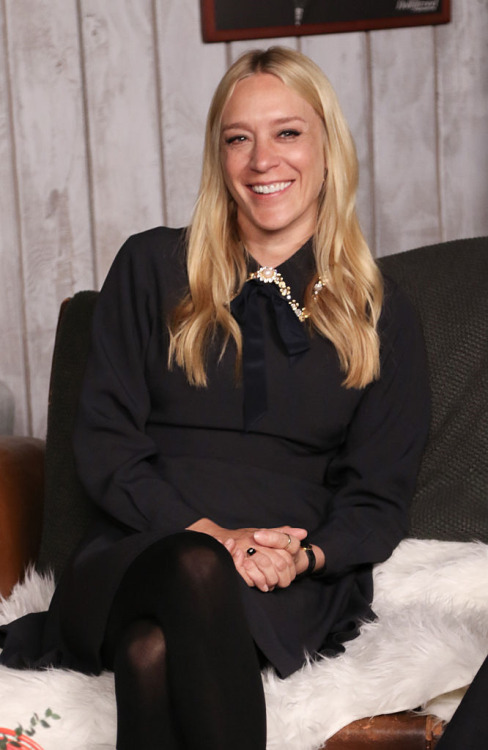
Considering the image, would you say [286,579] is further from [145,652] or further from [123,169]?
[123,169]

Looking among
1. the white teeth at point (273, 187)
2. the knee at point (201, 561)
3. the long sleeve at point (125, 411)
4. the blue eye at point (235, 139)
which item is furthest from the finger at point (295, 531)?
the blue eye at point (235, 139)

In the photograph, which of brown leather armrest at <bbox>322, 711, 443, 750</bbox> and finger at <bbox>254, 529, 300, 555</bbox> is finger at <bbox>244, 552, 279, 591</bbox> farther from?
brown leather armrest at <bbox>322, 711, 443, 750</bbox>

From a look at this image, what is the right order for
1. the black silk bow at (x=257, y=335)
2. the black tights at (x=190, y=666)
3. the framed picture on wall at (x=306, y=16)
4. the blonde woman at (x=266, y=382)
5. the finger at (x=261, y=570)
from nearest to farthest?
the black tights at (x=190, y=666) < the finger at (x=261, y=570) < the blonde woman at (x=266, y=382) < the black silk bow at (x=257, y=335) < the framed picture on wall at (x=306, y=16)

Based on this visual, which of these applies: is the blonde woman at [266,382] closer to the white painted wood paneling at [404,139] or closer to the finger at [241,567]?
the finger at [241,567]

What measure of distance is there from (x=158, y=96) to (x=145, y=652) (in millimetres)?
1677

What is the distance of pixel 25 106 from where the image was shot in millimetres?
2535

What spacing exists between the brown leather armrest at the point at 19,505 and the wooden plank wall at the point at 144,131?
62cm

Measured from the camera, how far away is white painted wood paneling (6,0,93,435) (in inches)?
98.6

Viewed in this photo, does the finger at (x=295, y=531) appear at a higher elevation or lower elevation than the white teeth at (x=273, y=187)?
lower

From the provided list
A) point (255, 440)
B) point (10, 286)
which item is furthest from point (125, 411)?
point (10, 286)

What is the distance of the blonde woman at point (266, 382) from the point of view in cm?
165

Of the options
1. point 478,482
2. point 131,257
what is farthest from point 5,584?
point 478,482

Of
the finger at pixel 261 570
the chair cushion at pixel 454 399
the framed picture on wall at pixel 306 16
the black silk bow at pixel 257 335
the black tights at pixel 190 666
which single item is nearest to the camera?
the black tights at pixel 190 666

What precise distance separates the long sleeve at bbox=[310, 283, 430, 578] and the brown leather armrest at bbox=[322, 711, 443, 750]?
14.8 inches
